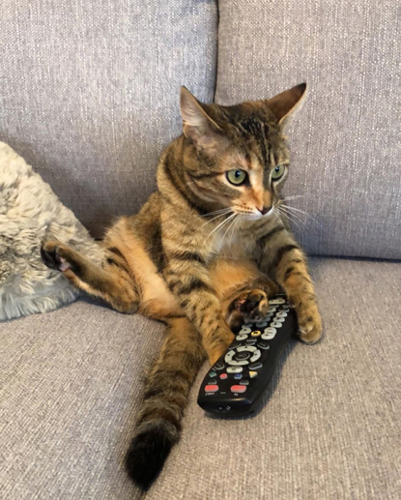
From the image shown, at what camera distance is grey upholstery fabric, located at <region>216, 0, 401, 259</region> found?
1.07m

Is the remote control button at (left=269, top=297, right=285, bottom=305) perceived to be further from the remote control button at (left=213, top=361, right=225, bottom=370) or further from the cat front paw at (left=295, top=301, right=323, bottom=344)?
the remote control button at (left=213, top=361, right=225, bottom=370)

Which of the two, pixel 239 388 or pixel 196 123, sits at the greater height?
pixel 196 123

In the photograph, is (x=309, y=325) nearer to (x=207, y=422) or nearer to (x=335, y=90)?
(x=207, y=422)

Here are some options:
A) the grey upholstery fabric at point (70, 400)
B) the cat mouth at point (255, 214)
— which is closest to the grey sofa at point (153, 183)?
the grey upholstery fabric at point (70, 400)

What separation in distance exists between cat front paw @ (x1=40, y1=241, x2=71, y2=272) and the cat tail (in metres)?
0.29

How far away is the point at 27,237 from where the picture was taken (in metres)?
1.02

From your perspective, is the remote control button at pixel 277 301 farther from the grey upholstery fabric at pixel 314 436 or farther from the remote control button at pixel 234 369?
the remote control button at pixel 234 369

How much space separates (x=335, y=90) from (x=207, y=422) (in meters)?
0.79

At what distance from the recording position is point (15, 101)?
1.18 metres

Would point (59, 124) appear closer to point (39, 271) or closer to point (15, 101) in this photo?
point (15, 101)

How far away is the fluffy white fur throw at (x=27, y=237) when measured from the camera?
1000mm

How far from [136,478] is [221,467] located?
13cm

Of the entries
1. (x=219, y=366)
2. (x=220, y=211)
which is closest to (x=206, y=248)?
(x=220, y=211)

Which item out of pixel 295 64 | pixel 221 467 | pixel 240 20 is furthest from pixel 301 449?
pixel 240 20
